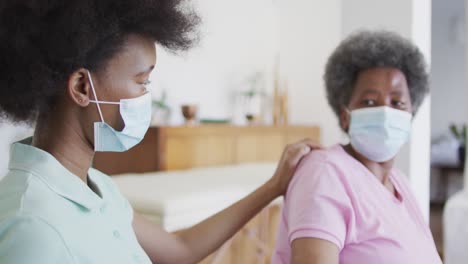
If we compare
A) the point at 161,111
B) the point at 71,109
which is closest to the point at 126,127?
the point at 71,109

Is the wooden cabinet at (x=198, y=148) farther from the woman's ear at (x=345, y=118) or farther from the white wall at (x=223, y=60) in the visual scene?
the woman's ear at (x=345, y=118)

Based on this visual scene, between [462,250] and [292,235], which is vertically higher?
[292,235]

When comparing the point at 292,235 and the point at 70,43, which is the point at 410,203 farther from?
the point at 70,43

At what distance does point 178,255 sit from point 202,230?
3.7 inches

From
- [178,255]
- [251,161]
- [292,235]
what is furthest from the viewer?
[251,161]

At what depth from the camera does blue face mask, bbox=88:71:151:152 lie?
971 millimetres

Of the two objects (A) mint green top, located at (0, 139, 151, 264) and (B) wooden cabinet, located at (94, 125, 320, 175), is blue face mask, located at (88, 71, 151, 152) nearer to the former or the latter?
(A) mint green top, located at (0, 139, 151, 264)

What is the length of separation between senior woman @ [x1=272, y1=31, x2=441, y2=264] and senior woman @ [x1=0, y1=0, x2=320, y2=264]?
411 mm

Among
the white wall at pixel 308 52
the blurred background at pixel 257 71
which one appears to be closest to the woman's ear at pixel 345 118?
the blurred background at pixel 257 71

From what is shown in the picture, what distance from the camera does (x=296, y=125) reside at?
4387 millimetres

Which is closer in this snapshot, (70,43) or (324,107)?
(70,43)

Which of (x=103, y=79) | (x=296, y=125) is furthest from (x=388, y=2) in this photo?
(x=296, y=125)

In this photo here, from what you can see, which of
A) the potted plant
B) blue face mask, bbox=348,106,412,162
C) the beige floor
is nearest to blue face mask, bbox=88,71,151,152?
blue face mask, bbox=348,106,412,162

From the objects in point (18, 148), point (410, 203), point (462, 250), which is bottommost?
point (462, 250)
